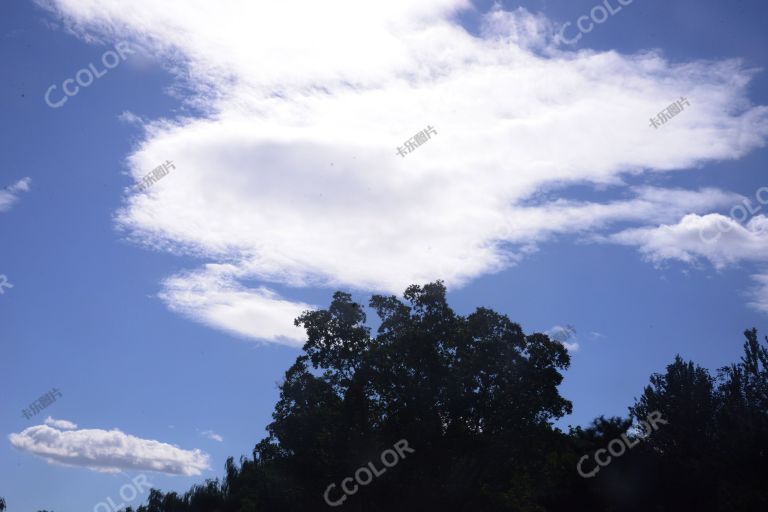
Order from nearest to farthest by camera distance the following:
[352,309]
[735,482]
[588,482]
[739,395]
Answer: [735,482] < [739,395] < [588,482] < [352,309]

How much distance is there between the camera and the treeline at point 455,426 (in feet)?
117

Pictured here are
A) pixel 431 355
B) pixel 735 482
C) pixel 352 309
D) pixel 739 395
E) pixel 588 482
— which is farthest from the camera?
pixel 352 309

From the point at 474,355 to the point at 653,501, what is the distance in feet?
39.5

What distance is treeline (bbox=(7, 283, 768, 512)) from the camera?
35531 mm

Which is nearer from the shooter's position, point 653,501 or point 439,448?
point 653,501

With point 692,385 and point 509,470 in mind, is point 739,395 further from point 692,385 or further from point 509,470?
point 509,470

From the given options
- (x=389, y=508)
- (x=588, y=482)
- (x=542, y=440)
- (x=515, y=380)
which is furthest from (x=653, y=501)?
(x=389, y=508)

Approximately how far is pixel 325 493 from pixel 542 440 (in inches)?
536

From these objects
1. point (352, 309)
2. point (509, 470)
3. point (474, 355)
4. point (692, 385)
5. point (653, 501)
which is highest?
point (352, 309)

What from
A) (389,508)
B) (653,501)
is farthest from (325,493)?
(653,501)

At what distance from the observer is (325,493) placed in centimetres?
4200

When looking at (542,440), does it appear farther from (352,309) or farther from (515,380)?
(352,309)

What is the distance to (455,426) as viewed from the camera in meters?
40.3

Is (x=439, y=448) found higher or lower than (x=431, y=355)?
lower
